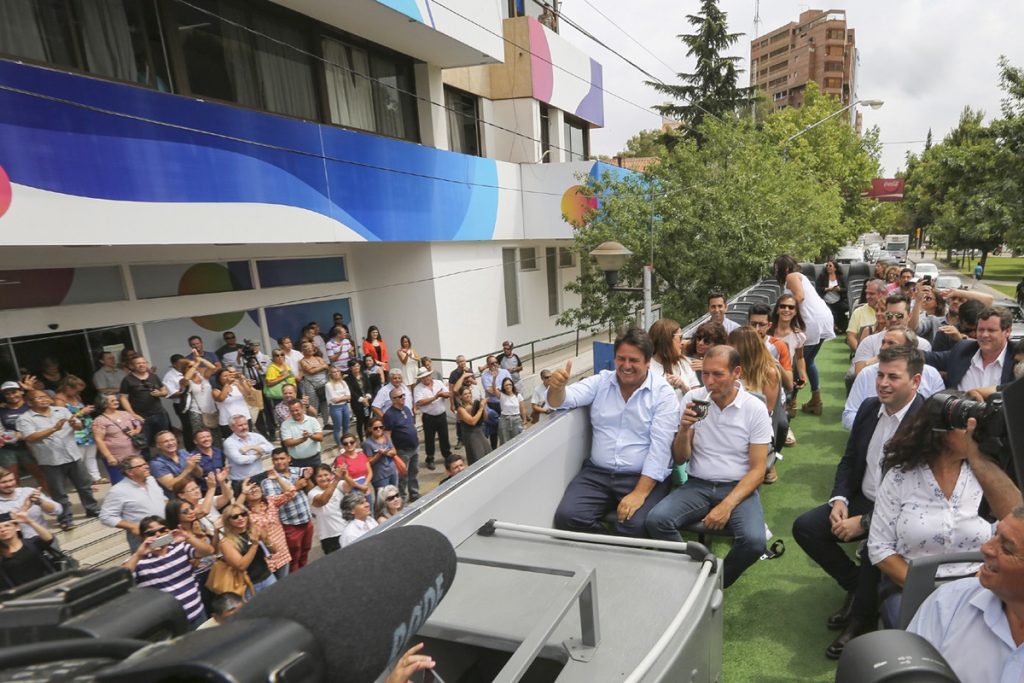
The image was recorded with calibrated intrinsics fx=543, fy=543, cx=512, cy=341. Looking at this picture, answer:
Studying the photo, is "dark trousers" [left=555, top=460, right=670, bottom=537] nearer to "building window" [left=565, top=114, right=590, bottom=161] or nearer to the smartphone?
the smartphone

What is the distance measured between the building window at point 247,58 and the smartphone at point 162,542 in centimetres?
667

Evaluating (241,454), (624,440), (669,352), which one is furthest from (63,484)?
(669,352)

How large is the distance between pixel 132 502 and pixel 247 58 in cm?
701

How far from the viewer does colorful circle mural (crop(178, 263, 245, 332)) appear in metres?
8.83

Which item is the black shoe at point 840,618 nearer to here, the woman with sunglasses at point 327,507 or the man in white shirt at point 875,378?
the man in white shirt at point 875,378

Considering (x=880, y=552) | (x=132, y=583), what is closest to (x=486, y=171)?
(x=880, y=552)

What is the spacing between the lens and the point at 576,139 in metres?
18.3

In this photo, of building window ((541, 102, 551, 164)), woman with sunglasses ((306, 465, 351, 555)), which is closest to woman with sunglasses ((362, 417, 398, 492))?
woman with sunglasses ((306, 465, 351, 555))

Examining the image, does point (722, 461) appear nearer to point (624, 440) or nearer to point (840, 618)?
point (624, 440)

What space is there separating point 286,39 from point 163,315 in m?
5.00

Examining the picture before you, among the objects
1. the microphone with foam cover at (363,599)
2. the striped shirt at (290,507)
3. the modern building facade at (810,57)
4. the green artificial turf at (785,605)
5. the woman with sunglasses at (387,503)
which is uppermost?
the modern building facade at (810,57)

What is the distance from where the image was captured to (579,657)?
1628 millimetres

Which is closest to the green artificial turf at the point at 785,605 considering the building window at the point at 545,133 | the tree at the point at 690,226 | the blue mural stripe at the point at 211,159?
the tree at the point at 690,226

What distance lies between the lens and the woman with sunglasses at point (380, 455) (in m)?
6.42
